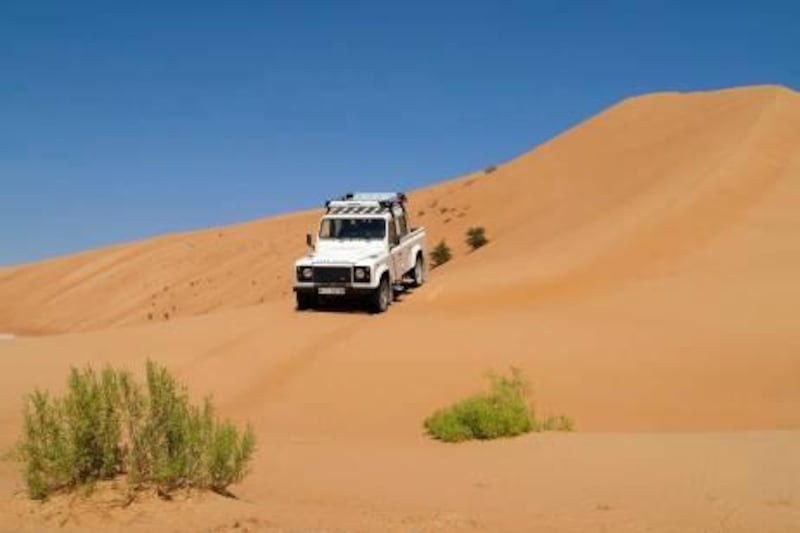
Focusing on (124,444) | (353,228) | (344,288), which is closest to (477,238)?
(353,228)

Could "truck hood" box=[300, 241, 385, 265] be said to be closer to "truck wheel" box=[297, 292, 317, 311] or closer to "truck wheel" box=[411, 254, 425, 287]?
"truck wheel" box=[297, 292, 317, 311]

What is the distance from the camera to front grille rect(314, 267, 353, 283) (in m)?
18.4

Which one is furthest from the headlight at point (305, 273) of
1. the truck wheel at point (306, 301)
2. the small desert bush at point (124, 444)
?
the small desert bush at point (124, 444)

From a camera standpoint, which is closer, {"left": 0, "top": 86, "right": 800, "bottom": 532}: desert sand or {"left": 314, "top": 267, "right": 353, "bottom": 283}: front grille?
{"left": 0, "top": 86, "right": 800, "bottom": 532}: desert sand

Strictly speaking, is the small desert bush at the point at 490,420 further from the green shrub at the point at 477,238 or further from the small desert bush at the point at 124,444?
the green shrub at the point at 477,238

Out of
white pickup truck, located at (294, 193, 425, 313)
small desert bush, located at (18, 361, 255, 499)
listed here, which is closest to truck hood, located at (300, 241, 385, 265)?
white pickup truck, located at (294, 193, 425, 313)

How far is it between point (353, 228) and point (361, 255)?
1.26 metres

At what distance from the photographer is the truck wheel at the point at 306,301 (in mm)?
19375

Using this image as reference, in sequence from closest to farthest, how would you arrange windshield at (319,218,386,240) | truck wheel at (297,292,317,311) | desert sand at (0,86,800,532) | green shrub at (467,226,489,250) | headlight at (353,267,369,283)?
desert sand at (0,86,800,532), headlight at (353,267,369,283), truck wheel at (297,292,317,311), windshield at (319,218,386,240), green shrub at (467,226,489,250)

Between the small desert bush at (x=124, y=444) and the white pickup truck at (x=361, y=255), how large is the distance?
37.7ft

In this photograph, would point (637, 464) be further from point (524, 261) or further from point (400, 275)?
point (524, 261)

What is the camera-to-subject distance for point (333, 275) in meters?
18.6

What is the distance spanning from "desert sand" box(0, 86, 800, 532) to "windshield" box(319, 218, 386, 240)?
1.82 metres

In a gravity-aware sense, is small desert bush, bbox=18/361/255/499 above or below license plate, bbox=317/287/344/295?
below
